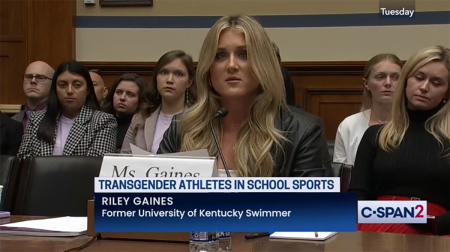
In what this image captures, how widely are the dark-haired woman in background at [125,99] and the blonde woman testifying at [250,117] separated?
179cm

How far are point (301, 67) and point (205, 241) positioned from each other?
11.9 ft

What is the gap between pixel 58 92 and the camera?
3408 mm

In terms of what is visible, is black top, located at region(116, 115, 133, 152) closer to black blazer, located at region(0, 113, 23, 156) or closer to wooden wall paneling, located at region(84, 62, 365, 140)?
black blazer, located at region(0, 113, 23, 156)

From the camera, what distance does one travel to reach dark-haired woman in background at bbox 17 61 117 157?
10.3ft

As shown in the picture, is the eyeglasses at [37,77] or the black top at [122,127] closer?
the black top at [122,127]

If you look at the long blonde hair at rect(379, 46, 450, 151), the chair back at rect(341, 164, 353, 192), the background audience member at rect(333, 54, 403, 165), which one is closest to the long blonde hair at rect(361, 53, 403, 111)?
→ the background audience member at rect(333, 54, 403, 165)

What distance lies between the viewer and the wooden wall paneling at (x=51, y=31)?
16.4 ft

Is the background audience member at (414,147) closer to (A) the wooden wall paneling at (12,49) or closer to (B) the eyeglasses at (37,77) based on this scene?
(B) the eyeglasses at (37,77)

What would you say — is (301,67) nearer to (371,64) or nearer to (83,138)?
(371,64)

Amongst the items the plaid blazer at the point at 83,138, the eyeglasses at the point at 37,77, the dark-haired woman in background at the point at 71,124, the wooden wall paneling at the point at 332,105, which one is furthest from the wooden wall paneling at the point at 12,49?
the wooden wall paneling at the point at 332,105

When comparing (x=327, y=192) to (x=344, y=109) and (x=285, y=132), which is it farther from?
(x=344, y=109)

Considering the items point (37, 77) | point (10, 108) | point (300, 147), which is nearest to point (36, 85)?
point (37, 77)

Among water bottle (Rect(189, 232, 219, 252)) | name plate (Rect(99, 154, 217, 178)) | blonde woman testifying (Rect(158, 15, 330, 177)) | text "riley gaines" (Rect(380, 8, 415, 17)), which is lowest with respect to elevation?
water bottle (Rect(189, 232, 219, 252))

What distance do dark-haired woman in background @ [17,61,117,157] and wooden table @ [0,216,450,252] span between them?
1.66 meters
